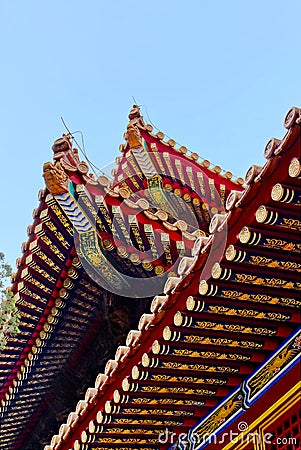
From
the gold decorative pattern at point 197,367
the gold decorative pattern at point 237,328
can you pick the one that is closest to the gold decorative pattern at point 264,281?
the gold decorative pattern at point 237,328

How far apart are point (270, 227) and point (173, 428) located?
113 inches

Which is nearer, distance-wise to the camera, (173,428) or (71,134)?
(173,428)

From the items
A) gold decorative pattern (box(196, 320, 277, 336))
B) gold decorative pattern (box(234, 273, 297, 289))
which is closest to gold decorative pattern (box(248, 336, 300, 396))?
gold decorative pattern (box(196, 320, 277, 336))

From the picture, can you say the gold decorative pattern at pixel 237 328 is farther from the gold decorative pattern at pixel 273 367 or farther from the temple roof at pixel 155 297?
the gold decorative pattern at pixel 273 367

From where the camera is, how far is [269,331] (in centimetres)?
625

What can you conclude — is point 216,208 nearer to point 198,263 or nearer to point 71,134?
point 71,134

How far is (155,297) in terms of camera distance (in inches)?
243

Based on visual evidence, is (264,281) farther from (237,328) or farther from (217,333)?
(217,333)

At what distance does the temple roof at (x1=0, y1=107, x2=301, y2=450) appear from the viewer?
17.7ft

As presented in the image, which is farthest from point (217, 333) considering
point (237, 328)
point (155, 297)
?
point (155, 297)

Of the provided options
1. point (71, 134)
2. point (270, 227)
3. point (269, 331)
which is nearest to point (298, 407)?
point (269, 331)

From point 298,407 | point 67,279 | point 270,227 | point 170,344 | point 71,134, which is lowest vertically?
point 298,407

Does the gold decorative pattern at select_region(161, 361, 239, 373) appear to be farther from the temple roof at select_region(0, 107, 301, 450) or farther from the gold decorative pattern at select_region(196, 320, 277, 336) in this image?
the gold decorative pattern at select_region(196, 320, 277, 336)

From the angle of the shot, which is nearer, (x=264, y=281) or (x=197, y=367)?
(x=264, y=281)
